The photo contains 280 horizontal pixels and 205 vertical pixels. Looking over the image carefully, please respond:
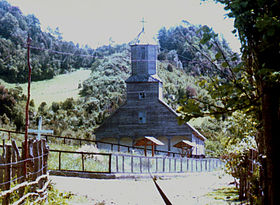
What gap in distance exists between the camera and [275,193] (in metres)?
5.06

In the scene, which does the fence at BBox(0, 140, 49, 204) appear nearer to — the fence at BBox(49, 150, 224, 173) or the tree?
the tree

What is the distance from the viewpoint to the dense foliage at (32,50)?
8044cm

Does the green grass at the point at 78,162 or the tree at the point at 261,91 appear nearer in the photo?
the tree at the point at 261,91

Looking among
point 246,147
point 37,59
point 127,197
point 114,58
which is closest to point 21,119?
point 127,197

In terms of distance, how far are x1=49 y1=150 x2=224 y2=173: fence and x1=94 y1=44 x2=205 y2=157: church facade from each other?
18.0 meters

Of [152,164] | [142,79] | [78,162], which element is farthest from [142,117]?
[78,162]

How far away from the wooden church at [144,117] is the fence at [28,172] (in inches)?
1385

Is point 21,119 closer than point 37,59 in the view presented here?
Yes

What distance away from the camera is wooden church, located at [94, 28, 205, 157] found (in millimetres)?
46500

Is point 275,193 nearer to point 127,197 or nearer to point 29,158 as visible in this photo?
point 29,158

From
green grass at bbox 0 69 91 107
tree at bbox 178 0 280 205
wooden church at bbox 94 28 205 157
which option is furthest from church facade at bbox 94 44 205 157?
tree at bbox 178 0 280 205

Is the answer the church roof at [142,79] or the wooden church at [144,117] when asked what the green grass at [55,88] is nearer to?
the wooden church at [144,117]

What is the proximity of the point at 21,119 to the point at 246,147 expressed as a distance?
35.9 meters

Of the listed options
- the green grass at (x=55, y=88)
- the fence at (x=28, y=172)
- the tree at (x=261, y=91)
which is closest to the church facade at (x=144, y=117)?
the green grass at (x=55, y=88)
